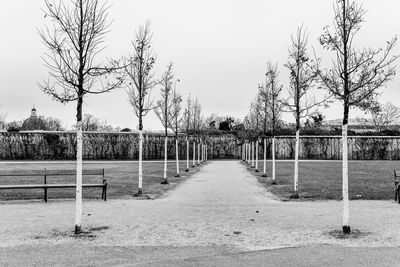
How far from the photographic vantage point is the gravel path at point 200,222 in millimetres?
9031

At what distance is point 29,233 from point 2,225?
4.32 feet

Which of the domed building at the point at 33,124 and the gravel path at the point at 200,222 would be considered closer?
the gravel path at the point at 200,222

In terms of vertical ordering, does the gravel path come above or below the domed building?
below

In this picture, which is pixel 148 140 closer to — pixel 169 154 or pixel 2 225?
pixel 169 154

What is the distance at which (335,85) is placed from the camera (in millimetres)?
10336

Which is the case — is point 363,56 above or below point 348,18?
below

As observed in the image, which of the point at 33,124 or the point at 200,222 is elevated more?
the point at 33,124

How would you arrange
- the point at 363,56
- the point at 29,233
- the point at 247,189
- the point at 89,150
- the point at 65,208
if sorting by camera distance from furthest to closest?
the point at 89,150 < the point at 247,189 < the point at 65,208 < the point at 363,56 < the point at 29,233

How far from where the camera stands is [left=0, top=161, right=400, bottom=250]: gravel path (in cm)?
903

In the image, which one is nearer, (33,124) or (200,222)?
(200,222)

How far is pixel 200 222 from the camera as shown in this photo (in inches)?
436

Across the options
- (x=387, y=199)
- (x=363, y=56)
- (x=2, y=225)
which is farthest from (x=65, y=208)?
(x=387, y=199)

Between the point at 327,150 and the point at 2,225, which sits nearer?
the point at 2,225

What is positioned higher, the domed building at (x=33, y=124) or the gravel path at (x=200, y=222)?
the domed building at (x=33, y=124)
